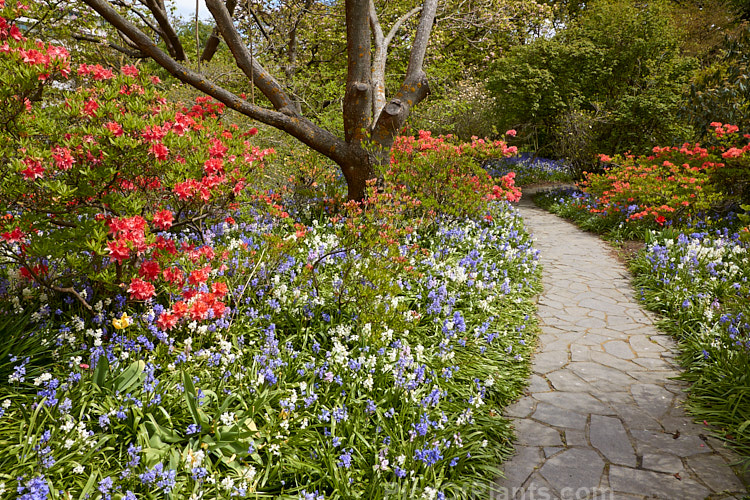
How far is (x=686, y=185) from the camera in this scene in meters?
8.70

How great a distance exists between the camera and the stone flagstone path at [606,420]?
3.17 m

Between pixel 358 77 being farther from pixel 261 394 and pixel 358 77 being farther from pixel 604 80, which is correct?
pixel 604 80

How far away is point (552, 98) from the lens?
14.2 meters

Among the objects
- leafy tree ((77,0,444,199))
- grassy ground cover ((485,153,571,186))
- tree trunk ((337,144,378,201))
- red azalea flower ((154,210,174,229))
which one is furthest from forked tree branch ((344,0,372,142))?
grassy ground cover ((485,153,571,186))

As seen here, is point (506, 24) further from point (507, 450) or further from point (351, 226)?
point (507, 450)

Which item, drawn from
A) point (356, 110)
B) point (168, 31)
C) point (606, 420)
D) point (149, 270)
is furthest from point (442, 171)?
point (168, 31)

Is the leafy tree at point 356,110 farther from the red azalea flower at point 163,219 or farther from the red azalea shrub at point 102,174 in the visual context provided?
the red azalea flower at point 163,219

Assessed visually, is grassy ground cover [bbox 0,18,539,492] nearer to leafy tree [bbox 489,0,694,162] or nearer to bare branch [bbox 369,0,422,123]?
bare branch [bbox 369,0,422,123]

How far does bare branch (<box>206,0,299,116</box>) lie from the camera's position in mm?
6355

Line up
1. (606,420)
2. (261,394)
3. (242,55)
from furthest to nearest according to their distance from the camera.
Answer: (242,55) < (606,420) < (261,394)

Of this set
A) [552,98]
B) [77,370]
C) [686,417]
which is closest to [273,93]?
[77,370]

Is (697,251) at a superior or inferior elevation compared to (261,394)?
superior

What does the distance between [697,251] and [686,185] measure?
8.59 feet

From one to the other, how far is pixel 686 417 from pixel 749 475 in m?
0.69
